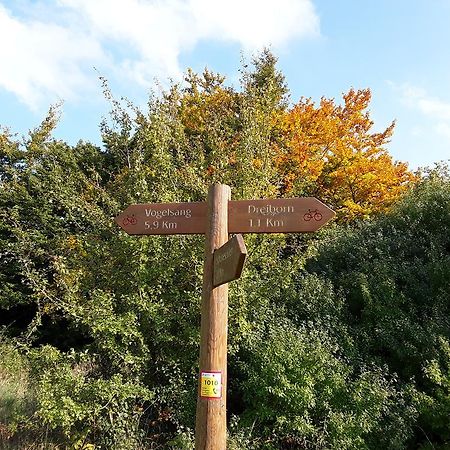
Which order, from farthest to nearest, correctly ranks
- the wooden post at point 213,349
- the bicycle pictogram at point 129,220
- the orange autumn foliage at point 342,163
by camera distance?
1. the orange autumn foliage at point 342,163
2. the bicycle pictogram at point 129,220
3. the wooden post at point 213,349

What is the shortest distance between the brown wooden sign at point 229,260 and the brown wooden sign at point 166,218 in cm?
40

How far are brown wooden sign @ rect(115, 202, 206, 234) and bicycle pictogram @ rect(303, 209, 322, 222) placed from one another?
0.80 meters

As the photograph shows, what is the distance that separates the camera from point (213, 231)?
369 centimetres

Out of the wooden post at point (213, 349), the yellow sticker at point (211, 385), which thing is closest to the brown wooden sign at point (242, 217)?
the wooden post at point (213, 349)

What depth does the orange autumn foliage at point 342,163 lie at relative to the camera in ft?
44.9

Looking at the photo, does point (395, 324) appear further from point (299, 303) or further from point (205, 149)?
point (205, 149)

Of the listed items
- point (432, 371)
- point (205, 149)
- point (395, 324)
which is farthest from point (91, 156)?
point (432, 371)

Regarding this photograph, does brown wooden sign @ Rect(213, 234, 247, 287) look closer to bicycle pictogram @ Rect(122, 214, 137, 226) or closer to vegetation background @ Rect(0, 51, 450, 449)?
bicycle pictogram @ Rect(122, 214, 137, 226)

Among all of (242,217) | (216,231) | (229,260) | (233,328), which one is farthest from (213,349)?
(233,328)

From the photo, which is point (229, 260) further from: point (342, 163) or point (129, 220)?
point (342, 163)

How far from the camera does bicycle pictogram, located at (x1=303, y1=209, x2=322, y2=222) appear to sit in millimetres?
3541

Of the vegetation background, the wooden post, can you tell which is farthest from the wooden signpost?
the vegetation background

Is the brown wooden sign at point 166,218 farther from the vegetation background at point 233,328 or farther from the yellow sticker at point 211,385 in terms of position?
the vegetation background at point 233,328

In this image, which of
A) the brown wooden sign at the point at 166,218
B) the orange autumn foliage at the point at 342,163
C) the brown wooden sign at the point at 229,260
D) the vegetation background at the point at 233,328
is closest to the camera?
the brown wooden sign at the point at 229,260
